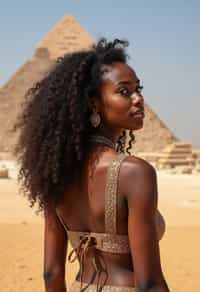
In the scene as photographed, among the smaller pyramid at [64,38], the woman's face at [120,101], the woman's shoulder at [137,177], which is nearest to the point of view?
the woman's shoulder at [137,177]

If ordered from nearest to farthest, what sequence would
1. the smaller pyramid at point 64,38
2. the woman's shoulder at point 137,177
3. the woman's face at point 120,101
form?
the woman's shoulder at point 137,177 → the woman's face at point 120,101 → the smaller pyramid at point 64,38

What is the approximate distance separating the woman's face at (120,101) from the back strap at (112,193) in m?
0.16

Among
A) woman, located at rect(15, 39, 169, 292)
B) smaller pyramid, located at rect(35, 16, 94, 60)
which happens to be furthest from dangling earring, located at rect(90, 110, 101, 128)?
smaller pyramid, located at rect(35, 16, 94, 60)

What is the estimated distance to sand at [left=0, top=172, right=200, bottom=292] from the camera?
5.80 meters

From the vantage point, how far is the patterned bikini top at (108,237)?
2.00 m

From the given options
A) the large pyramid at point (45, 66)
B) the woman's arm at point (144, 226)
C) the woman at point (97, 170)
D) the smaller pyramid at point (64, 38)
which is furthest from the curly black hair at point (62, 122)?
the smaller pyramid at point (64, 38)

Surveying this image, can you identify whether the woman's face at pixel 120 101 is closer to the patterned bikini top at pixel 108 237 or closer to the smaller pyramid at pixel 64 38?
the patterned bikini top at pixel 108 237

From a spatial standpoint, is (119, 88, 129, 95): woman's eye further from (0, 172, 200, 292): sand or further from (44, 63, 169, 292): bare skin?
(0, 172, 200, 292): sand

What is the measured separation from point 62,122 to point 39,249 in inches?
210

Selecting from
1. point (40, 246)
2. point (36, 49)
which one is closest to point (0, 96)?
point (36, 49)

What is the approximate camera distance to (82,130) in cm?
216

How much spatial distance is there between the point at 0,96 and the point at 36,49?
10163 mm

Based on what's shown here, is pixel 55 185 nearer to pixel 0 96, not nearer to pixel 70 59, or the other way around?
pixel 70 59

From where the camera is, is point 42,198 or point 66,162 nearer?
point 66,162
